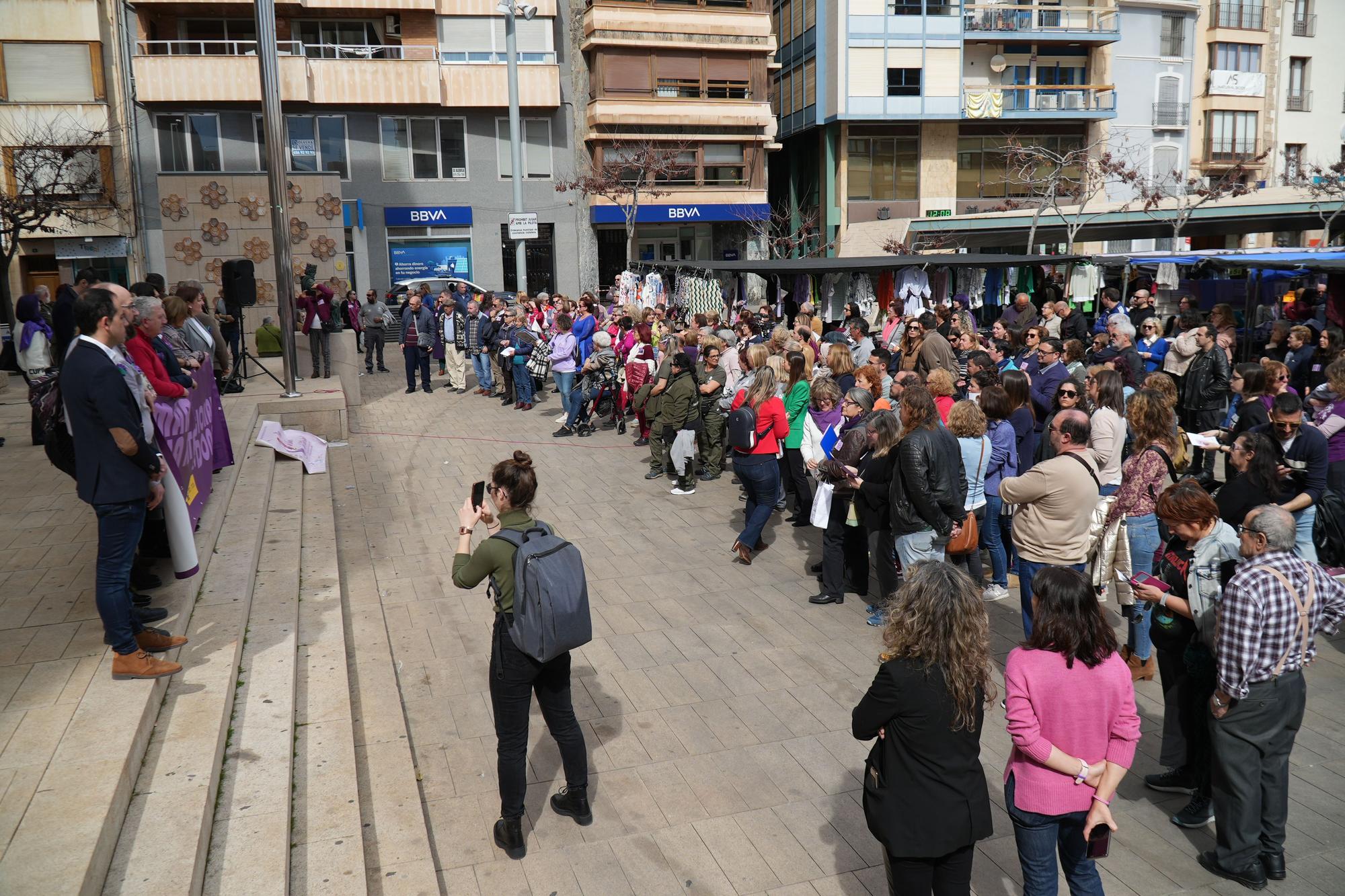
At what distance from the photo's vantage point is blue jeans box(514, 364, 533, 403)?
17594 mm

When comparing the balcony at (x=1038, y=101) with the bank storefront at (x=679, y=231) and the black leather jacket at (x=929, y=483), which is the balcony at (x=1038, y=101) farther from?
the black leather jacket at (x=929, y=483)

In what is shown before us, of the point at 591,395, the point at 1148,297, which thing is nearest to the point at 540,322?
the point at 591,395

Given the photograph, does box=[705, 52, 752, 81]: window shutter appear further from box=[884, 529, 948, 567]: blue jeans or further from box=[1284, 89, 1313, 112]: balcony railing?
box=[884, 529, 948, 567]: blue jeans

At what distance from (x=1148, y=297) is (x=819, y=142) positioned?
29.6m

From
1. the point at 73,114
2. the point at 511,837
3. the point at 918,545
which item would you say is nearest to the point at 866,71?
the point at 73,114

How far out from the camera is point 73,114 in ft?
110

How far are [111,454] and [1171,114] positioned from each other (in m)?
51.8

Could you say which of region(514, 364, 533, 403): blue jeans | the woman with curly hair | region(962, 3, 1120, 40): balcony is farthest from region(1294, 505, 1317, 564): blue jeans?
region(962, 3, 1120, 40): balcony

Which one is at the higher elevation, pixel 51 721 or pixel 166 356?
pixel 166 356

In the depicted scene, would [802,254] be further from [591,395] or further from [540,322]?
[591,395]

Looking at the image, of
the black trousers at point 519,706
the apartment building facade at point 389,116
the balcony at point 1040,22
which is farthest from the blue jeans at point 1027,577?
the balcony at point 1040,22

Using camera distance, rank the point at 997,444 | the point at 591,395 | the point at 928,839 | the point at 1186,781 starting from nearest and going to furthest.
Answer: the point at 928,839, the point at 1186,781, the point at 997,444, the point at 591,395

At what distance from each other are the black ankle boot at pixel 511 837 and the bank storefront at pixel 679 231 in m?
33.6

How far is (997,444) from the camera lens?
7.95m
